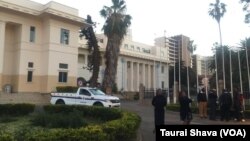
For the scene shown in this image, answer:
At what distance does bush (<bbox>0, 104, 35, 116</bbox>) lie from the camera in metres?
19.0

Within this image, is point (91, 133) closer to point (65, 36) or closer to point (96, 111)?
point (96, 111)

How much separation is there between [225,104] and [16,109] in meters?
12.8

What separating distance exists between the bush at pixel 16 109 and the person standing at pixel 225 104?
11945mm

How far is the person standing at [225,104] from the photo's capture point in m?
19.2

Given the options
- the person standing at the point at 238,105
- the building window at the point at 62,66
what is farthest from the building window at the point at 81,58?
the person standing at the point at 238,105

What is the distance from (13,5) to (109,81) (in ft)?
43.4

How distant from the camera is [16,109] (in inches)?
763

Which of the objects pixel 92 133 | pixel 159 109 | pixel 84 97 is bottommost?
pixel 92 133

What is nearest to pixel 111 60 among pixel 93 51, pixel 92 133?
pixel 93 51

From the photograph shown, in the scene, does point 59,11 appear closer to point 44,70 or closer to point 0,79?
point 44,70

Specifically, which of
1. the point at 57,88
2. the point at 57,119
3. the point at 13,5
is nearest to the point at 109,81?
the point at 57,88

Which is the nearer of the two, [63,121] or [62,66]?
[63,121]

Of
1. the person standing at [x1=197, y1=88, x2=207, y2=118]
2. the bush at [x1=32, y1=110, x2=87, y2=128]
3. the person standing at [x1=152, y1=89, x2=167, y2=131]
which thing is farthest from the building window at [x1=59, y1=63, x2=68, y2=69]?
the person standing at [x1=152, y1=89, x2=167, y2=131]

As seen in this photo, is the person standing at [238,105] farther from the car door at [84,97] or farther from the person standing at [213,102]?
the car door at [84,97]
